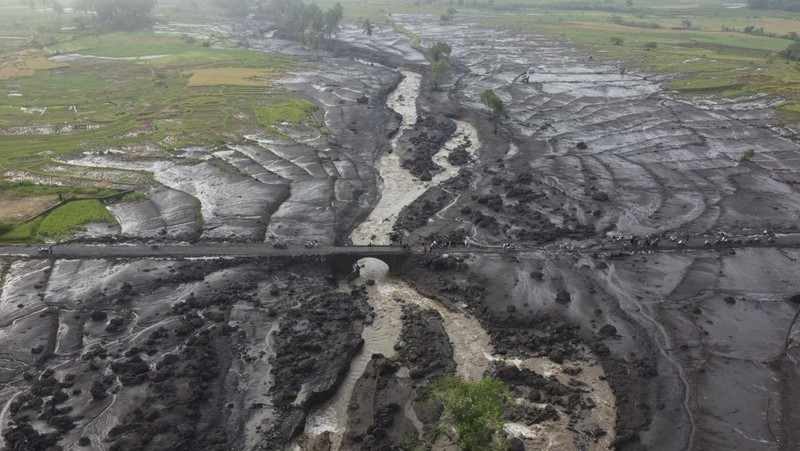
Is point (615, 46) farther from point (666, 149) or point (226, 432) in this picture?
point (226, 432)

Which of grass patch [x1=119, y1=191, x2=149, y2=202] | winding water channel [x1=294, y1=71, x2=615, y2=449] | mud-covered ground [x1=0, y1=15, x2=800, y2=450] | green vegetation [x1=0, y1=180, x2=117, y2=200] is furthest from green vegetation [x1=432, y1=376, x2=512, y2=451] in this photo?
green vegetation [x1=0, y1=180, x2=117, y2=200]

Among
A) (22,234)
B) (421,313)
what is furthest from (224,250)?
(22,234)

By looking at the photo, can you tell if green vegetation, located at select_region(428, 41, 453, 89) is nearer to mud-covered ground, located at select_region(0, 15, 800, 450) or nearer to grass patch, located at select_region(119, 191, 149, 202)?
mud-covered ground, located at select_region(0, 15, 800, 450)

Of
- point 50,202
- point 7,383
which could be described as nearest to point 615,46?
point 50,202

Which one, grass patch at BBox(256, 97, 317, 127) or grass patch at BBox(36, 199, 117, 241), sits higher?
grass patch at BBox(256, 97, 317, 127)

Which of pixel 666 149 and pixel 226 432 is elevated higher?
pixel 666 149
